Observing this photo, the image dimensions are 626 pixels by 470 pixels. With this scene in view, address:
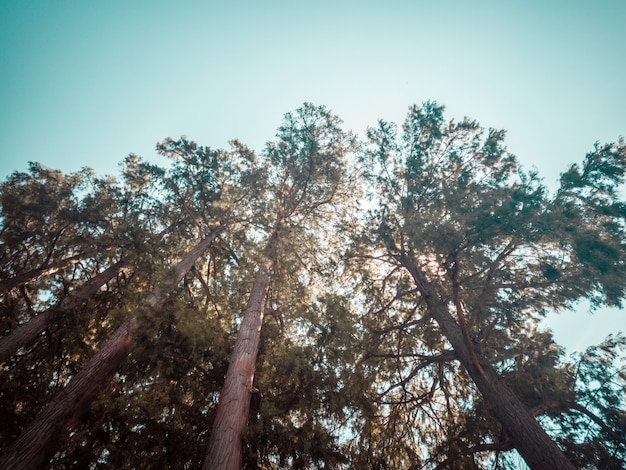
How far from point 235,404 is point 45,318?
586cm

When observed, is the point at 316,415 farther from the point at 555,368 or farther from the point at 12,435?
the point at 12,435

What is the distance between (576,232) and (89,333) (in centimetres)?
1124

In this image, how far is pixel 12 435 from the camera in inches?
221

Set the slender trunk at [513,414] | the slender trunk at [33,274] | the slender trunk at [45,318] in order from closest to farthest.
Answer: the slender trunk at [513,414] < the slender trunk at [45,318] < the slender trunk at [33,274]

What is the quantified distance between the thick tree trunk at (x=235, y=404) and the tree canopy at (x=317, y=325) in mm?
33

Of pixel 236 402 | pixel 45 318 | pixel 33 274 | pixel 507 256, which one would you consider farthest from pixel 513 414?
pixel 33 274

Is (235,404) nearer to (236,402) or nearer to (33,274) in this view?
(236,402)

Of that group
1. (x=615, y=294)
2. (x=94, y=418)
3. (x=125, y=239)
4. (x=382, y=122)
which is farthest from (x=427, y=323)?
(x=125, y=239)

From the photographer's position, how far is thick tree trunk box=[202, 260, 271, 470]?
144 inches

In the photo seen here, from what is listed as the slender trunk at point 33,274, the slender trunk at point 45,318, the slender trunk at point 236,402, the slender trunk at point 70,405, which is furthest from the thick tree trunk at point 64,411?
the slender trunk at point 33,274

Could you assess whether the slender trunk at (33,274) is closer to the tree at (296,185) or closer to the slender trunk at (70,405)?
the slender trunk at (70,405)

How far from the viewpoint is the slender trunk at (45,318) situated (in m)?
5.97

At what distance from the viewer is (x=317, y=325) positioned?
5.05m

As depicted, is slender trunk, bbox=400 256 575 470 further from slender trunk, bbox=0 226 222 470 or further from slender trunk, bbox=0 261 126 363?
slender trunk, bbox=0 261 126 363
